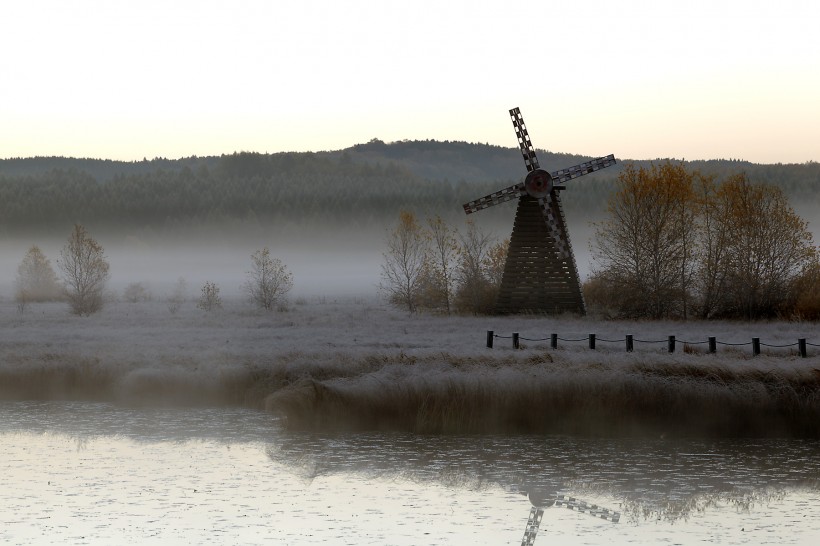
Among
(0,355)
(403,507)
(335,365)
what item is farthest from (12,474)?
(0,355)

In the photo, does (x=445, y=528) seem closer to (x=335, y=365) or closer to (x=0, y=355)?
(x=335, y=365)

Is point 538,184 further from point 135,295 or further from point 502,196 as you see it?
point 135,295

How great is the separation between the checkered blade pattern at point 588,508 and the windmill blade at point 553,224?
34.5 metres

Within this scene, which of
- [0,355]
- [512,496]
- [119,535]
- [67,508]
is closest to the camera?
[119,535]

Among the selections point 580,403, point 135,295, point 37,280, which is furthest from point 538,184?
point 37,280

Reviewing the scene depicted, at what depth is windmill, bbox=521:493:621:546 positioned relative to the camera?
17809mm

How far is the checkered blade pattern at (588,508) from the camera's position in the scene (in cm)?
1847

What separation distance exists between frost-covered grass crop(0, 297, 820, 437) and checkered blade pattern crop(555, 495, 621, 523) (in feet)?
21.6

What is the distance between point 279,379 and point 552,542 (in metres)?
16.0

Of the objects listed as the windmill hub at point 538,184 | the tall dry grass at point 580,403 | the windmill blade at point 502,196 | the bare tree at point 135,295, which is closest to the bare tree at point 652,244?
the windmill hub at point 538,184

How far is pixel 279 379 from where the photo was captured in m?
31.7

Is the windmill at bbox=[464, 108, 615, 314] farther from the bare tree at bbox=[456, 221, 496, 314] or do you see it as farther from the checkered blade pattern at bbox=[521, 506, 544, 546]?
the checkered blade pattern at bbox=[521, 506, 544, 546]

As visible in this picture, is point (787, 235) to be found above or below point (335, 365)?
above

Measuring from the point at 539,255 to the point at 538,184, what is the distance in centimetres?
357
